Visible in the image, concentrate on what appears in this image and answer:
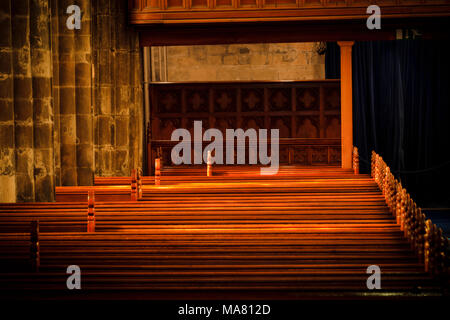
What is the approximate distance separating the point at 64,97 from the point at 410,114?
875 cm

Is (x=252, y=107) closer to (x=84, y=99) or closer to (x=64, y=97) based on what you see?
(x=84, y=99)

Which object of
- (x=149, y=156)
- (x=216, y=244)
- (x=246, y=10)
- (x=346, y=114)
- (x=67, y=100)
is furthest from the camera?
(x=149, y=156)

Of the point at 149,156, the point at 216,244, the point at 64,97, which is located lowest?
the point at 216,244

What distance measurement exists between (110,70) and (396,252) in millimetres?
7101

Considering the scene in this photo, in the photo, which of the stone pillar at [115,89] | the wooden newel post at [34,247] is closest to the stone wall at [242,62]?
the stone pillar at [115,89]

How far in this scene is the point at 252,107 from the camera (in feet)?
46.0

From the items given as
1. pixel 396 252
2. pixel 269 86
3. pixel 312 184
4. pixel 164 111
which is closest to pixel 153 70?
pixel 164 111

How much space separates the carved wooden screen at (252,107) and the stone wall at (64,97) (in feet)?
8.31

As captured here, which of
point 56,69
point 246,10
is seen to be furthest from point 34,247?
point 246,10

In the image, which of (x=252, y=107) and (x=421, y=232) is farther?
(x=252, y=107)

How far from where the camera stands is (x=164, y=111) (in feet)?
45.5

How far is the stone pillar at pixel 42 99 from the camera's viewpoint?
301 inches
